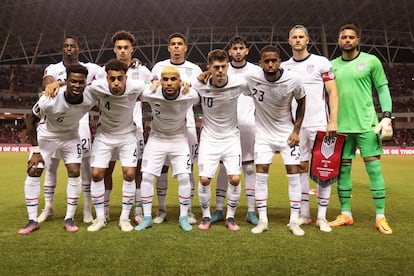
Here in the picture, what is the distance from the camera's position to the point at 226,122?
4.71m

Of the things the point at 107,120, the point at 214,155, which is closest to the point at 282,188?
the point at 214,155

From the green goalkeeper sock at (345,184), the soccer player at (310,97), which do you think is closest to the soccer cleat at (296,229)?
the soccer player at (310,97)

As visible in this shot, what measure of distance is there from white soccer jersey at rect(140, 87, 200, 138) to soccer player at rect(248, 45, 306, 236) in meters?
0.81

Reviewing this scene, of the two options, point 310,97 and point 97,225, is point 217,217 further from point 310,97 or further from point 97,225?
point 310,97

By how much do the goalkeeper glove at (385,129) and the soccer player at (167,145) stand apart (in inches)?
85.7

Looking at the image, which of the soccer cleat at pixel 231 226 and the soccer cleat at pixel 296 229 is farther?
the soccer cleat at pixel 231 226

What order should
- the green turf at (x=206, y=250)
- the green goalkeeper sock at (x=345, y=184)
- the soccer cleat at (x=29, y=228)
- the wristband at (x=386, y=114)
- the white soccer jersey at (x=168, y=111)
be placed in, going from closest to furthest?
the green turf at (x=206, y=250) → the soccer cleat at (x=29, y=228) → the white soccer jersey at (x=168, y=111) → the wristband at (x=386, y=114) → the green goalkeeper sock at (x=345, y=184)

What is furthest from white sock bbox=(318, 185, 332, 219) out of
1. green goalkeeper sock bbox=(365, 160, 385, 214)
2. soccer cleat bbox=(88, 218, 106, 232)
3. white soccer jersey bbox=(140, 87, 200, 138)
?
soccer cleat bbox=(88, 218, 106, 232)

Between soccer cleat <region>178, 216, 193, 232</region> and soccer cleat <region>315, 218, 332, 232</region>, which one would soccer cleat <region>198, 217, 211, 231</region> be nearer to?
soccer cleat <region>178, 216, 193, 232</region>

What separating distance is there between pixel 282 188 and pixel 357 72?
15.3ft

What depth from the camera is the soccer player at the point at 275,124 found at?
4422 mm

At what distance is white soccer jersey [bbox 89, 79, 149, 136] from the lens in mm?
4445

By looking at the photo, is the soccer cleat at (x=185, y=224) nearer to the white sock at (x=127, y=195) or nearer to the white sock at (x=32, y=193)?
the white sock at (x=127, y=195)

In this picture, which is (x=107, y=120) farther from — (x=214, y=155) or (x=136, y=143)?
(x=214, y=155)
